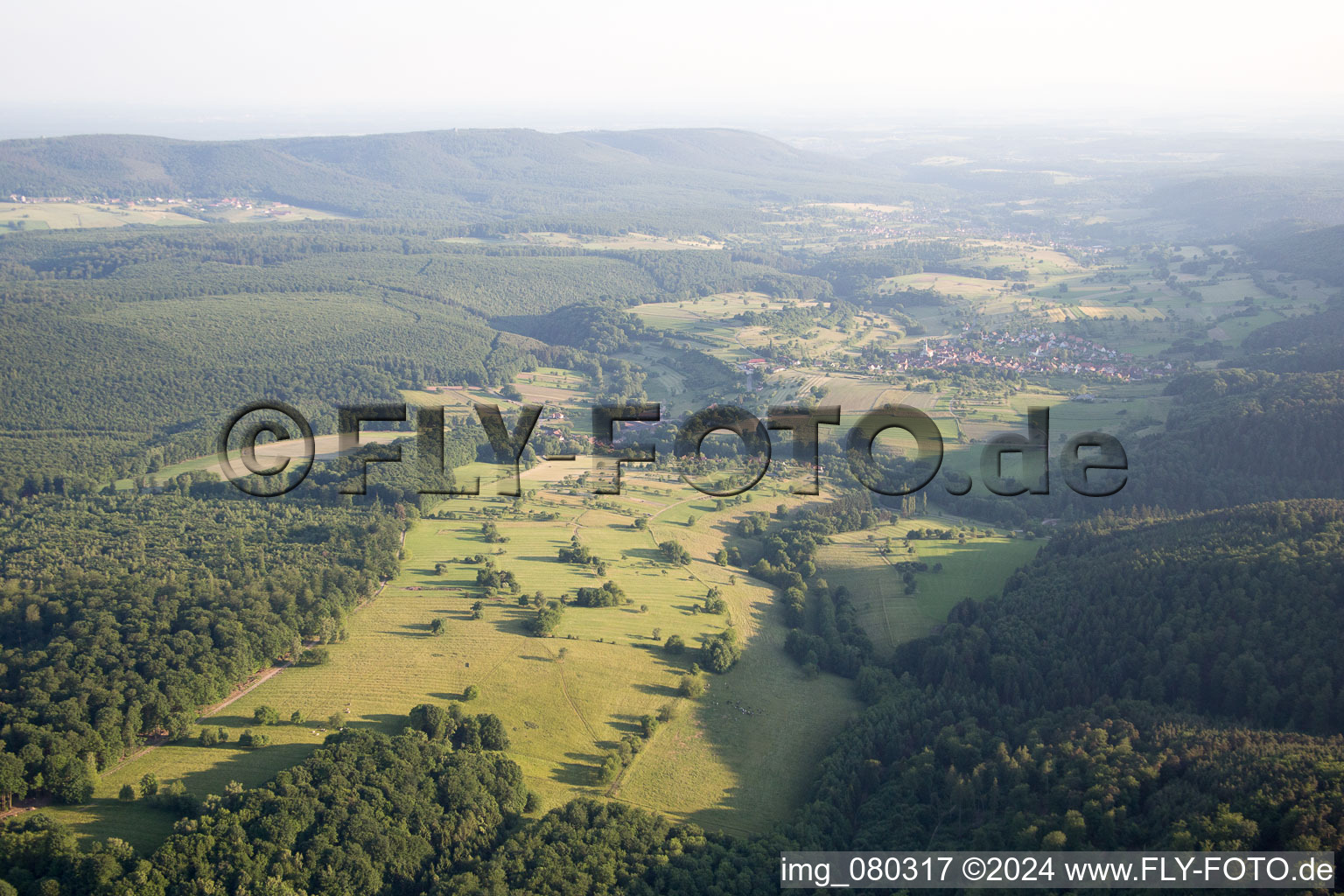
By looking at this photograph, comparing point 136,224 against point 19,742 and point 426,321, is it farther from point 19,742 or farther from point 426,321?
point 19,742

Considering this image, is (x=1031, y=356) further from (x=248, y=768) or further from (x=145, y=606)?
(x=248, y=768)

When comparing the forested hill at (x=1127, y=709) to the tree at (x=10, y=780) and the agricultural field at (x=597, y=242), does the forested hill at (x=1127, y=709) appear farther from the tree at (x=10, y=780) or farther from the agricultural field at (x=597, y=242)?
the agricultural field at (x=597, y=242)

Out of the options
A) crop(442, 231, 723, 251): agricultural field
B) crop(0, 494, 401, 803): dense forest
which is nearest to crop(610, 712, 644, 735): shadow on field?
crop(0, 494, 401, 803): dense forest

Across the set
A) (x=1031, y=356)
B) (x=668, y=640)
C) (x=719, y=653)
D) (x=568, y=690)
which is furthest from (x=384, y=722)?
(x=1031, y=356)

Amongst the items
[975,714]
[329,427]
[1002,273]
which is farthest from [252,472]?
[1002,273]

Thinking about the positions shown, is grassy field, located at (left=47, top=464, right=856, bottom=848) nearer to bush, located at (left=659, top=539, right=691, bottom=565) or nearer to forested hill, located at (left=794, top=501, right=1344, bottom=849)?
bush, located at (left=659, top=539, right=691, bottom=565)

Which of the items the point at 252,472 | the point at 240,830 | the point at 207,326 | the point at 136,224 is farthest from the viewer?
the point at 136,224

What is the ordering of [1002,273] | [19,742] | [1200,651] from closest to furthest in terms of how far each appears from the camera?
[19,742] → [1200,651] → [1002,273]
